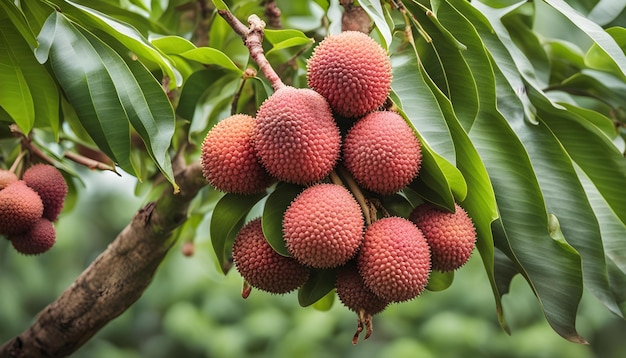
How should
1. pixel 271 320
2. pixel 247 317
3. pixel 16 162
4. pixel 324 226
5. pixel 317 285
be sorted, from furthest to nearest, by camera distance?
pixel 247 317 < pixel 271 320 < pixel 16 162 < pixel 317 285 < pixel 324 226

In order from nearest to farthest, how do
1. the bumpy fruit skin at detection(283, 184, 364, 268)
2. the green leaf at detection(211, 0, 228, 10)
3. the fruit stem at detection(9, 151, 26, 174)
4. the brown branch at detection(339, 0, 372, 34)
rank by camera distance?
the bumpy fruit skin at detection(283, 184, 364, 268), the green leaf at detection(211, 0, 228, 10), the brown branch at detection(339, 0, 372, 34), the fruit stem at detection(9, 151, 26, 174)

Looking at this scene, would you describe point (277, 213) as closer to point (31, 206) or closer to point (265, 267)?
point (265, 267)

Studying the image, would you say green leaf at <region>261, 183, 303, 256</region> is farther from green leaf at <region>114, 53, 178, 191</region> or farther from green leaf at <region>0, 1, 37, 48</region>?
green leaf at <region>0, 1, 37, 48</region>

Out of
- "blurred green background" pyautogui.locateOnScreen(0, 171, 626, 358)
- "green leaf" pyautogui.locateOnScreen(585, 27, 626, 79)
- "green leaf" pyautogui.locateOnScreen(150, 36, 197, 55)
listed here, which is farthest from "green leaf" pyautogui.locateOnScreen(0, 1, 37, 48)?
"blurred green background" pyautogui.locateOnScreen(0, 171, 626, 358)

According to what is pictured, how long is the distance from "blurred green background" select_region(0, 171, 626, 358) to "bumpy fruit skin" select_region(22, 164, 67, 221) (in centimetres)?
166

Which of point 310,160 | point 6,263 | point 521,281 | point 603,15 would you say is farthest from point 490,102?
point 6,263

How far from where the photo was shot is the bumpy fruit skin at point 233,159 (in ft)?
2.07

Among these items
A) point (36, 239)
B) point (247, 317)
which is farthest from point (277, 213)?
point (247, 317)

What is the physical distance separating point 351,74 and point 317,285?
208 millimetres

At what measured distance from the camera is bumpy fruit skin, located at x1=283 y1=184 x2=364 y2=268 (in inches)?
23.0

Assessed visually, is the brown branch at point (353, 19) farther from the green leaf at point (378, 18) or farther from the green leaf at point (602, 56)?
the green leaf at point (602, 56)

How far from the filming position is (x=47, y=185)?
89cm

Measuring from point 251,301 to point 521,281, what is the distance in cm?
108

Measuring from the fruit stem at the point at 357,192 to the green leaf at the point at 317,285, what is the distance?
80 millimetres
